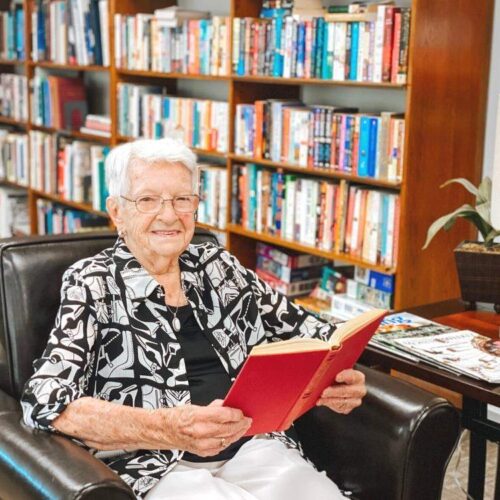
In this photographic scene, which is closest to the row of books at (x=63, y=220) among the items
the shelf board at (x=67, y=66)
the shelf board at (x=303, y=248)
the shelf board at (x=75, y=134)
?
the shelf board at (x=75, y=134)

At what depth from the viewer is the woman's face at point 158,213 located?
184 cm

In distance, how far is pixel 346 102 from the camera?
342cm

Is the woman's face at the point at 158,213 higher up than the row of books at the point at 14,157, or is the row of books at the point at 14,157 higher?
the woman's face at the point at 158,213

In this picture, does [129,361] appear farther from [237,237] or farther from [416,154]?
[237,237]

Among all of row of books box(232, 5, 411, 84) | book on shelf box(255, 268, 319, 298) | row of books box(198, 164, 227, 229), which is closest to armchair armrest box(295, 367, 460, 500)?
row of books box(232, 5, 411, 84)

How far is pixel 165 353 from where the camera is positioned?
5.83ft

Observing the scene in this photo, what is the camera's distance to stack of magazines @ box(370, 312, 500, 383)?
5.90ft

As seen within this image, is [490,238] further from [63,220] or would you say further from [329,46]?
[63,220]

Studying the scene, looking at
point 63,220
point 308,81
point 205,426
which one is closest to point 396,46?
point 308,81

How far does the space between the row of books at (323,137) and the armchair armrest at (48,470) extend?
1716mm

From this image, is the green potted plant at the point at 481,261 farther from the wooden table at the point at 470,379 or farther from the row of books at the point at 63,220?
the row of books at the point at 63,220

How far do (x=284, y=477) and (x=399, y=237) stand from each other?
1384mm

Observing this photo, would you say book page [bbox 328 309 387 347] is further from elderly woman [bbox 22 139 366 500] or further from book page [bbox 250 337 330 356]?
elderly woman [bbox 22 139 366 500]

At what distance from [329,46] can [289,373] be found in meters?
1.92
